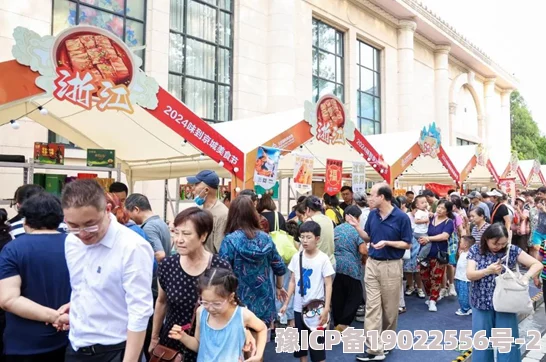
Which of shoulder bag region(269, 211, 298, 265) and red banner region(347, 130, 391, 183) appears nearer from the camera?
shoulder bag region(269, 211, 298, 265)

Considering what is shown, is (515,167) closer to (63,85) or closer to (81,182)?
(63,85)

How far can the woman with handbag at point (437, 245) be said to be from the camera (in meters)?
6.73

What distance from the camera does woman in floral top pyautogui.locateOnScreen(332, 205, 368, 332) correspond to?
502 cm

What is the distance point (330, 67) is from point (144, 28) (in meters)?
8.06

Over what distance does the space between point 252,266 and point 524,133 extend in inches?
1891

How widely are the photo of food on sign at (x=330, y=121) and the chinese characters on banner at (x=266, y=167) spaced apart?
4.58 ft

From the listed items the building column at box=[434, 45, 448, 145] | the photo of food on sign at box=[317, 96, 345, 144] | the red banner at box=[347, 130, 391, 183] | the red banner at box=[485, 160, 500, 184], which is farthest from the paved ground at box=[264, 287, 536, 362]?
the building column at box=[434, 45, 448, 145]

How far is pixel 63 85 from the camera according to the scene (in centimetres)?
456

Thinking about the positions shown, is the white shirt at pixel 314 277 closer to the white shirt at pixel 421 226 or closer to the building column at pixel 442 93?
the white shirt at pixel 421 226

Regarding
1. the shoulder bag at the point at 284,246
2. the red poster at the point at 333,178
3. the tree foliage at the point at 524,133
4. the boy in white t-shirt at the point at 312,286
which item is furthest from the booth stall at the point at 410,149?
the tree foliage at the point at 524,133

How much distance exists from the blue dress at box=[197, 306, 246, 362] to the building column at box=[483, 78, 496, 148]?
95.2 ft

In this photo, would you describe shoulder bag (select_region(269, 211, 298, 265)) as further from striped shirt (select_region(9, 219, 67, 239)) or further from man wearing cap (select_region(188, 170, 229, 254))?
striped shirt (select_region(9, 219, 67, 239))

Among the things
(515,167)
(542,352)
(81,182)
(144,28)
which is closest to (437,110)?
(515,167)

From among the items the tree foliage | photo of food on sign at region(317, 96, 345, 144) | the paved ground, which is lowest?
the paved ground
